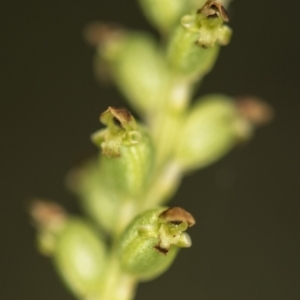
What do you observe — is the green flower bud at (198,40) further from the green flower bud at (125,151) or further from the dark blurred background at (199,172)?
the dark blurred background at (199,172)

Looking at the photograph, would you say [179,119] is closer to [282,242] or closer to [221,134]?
[221,134]

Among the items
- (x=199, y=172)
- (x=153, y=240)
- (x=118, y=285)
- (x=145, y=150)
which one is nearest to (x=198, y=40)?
(x=145, y=150)

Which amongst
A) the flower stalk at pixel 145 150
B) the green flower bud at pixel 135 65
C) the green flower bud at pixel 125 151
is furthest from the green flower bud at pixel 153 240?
the green flower bud at pixel 135 65

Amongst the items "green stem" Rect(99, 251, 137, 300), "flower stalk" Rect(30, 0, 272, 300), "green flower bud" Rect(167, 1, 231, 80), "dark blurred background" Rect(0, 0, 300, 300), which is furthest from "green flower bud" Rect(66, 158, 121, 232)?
"dark blurred background" Rect(0, 0, 300, 300)

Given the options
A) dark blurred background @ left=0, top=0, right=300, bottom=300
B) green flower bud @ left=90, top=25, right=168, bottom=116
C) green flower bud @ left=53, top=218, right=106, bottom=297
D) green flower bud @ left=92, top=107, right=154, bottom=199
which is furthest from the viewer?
dark blurred background @ left=0, top=0, right=300, bottom=300

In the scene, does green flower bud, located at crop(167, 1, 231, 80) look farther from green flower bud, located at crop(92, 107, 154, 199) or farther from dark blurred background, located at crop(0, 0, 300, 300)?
dark blurred background, located at crop(0, 0, 300, 300)
